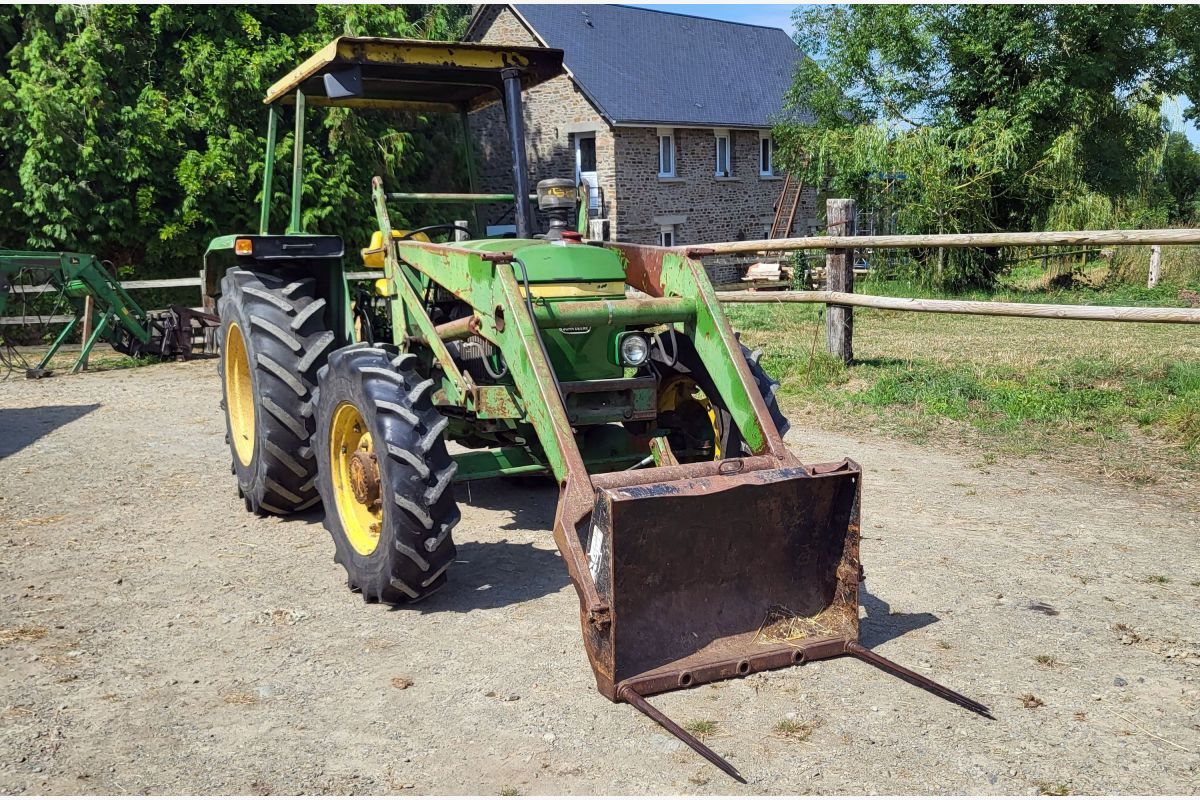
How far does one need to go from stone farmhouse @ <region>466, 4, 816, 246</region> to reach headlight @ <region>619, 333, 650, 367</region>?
2032 centimetres

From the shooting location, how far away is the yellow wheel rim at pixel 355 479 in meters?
4.68

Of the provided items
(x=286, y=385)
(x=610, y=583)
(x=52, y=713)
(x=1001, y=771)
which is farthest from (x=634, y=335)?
(x=52, y=713)

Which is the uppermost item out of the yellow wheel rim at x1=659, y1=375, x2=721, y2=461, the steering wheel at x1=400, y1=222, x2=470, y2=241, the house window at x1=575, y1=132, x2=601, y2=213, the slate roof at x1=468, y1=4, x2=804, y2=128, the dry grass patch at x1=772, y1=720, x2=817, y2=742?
the slate roof at x1=468, y1=4, x2=804, y2=128

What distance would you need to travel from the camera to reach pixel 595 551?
3.69 metres

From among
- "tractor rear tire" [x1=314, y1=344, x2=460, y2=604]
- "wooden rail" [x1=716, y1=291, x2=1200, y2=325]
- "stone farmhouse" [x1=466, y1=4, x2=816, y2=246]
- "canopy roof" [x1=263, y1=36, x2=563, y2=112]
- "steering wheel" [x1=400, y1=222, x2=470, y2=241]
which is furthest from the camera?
"stone farmhouse" [x1=466, y1=4, x2=816, y2=246]

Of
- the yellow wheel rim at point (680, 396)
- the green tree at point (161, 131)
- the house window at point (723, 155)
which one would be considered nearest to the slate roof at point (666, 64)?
the house window at point (723, 155)

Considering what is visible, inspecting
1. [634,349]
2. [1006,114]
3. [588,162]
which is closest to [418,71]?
[634,349]

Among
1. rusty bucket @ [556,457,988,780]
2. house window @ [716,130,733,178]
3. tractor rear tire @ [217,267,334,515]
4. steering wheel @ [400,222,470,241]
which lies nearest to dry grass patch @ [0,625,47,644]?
tractor rear tire @ [217,267,334,515]

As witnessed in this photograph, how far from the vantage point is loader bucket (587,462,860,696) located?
12.1ft

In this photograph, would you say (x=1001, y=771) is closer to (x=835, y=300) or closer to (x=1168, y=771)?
(x=1168, y=771)

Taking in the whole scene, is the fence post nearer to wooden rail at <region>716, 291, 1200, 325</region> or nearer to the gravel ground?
wooden rail at <region>716, 291, 1200, 325</region>

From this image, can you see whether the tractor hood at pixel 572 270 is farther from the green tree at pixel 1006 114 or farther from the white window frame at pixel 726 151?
the white window frame at pixel 726 151

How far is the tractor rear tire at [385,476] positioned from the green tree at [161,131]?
1426 centimetres

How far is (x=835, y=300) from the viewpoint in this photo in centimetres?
962
